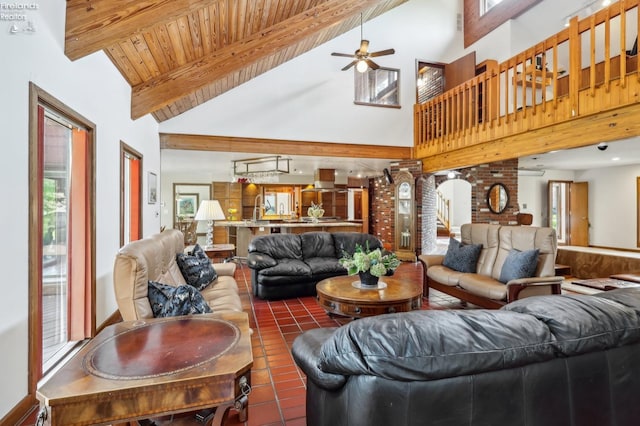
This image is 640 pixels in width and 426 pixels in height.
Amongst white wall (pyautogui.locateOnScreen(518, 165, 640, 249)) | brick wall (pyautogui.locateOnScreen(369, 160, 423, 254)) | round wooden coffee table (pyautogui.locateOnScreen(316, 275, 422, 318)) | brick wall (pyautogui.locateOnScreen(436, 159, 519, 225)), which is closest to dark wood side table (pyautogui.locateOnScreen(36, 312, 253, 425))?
round wooden coffee table (pyautogui.locateOnScreen(316, 275, 422, 318))

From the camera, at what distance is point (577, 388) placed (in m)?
1.28

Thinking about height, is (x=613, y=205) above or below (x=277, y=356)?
above

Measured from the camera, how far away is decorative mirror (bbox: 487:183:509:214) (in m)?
6.50

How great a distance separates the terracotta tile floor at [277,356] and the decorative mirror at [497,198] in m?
2.86

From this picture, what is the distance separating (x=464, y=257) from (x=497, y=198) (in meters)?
3.02

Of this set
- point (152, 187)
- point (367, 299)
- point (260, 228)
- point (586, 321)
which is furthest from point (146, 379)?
point (260, 228)

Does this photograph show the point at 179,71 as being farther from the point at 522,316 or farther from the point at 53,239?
the point at 522,316

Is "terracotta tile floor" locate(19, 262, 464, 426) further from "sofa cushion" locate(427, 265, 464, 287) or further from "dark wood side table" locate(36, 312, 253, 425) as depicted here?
"dark wood side table" locate(36, 312, 253, 425)

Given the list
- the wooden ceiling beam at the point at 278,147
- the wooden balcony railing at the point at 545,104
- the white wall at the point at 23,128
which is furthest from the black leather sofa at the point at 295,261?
the wooden balcony railing at the point at 545,104

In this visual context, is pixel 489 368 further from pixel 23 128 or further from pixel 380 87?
pixel 380 87

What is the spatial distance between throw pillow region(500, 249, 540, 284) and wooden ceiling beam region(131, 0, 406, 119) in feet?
12.7

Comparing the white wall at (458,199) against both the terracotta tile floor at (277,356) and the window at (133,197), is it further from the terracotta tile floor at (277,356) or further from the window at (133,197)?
the window at (133,197)

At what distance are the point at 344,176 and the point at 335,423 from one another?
9.40 metres

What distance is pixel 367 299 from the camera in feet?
9.36
